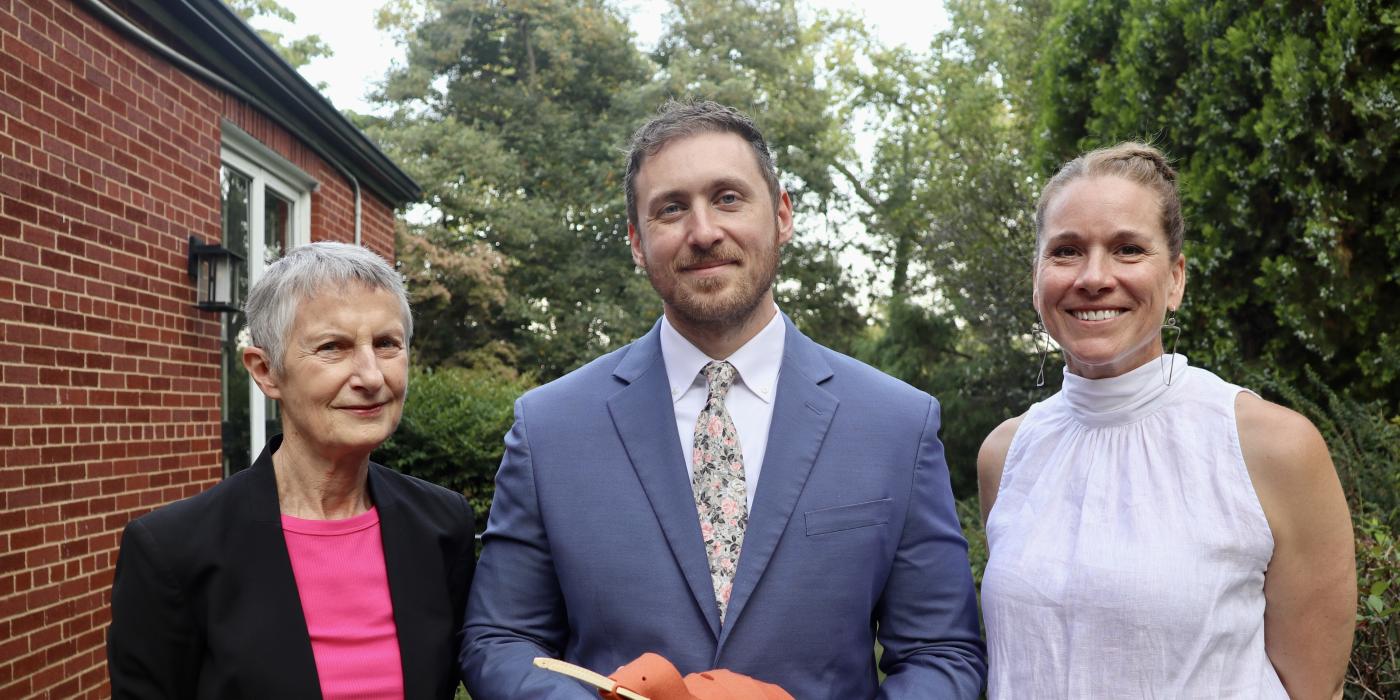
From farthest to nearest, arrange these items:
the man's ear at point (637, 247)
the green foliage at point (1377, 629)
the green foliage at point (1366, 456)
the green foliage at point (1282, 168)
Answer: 1. the green foliage at point (1282, 168)
2. the green foliage at point (1366, 456)
3. the green foliage at point (1377, 629)
4. the man's ear at point (637, 247)

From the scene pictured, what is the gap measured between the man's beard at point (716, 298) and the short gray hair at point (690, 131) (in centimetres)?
21

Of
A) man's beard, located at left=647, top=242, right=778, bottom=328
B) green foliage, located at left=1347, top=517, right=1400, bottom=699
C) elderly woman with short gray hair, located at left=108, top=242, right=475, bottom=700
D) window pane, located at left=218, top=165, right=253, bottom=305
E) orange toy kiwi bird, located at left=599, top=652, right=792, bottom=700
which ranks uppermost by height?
window pane, located at left=218, top=165, right=253, bottom=305

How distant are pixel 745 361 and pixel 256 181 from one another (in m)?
5.70

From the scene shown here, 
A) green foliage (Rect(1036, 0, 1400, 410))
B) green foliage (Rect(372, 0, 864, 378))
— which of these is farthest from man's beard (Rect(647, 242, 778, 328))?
green foliage (Rect(372, 0, 864, 378))

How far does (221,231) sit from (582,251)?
1706 cm

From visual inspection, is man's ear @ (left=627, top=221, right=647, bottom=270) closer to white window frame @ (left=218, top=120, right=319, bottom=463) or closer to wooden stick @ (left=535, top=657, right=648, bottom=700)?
wooden stick @ (left=535, top=657, right=648, bottom=700)

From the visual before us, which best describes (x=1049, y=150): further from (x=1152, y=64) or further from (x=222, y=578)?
(x=222, y=578)

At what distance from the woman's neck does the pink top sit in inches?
1.2

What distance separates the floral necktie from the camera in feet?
7.80

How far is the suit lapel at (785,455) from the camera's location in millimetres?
2320

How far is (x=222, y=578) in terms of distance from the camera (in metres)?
2.31

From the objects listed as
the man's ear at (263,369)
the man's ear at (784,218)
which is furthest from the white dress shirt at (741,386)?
the man's ear at (263,369)

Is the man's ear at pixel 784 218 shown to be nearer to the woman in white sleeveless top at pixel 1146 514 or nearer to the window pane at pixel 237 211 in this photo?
the woman in white sleeveless top at pixel 1146 514

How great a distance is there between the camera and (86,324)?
16.0 ft
